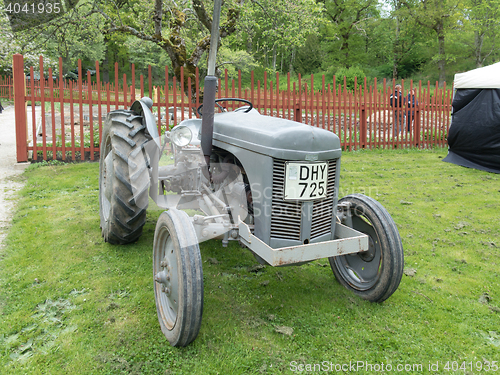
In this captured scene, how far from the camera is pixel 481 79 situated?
871 centimetres

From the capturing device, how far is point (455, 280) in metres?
3.29

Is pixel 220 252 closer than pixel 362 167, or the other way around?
pixel 220 252

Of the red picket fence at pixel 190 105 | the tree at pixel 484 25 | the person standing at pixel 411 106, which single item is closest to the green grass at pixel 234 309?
the red picket fence at pixel 190 105

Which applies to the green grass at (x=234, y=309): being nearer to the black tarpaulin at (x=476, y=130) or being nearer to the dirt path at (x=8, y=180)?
the dirt path at (x=8, y=180)

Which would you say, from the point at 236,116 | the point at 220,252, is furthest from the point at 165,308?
the point at 236,116

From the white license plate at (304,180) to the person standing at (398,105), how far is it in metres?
9.40

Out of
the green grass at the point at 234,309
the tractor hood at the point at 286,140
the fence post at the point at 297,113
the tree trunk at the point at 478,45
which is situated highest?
the tree trunk at the point at 478,45

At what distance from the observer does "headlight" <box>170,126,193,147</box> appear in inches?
136

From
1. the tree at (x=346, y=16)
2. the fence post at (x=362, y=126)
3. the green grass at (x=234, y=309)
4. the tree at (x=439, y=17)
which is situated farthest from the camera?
the tree at (x=346, y=16)

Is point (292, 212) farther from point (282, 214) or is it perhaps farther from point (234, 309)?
point (234, 309)

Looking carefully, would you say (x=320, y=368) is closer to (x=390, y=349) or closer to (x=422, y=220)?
(x=390, y=349)

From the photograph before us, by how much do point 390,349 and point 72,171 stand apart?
21.1 ft

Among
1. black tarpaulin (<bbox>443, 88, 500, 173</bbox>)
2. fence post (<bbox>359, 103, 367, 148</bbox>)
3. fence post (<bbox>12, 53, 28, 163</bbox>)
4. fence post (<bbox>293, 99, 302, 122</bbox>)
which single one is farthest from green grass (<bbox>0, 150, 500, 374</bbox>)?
fence post (<bbox>359, 103, 367, 148</bbox>)

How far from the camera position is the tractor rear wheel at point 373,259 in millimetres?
2660
